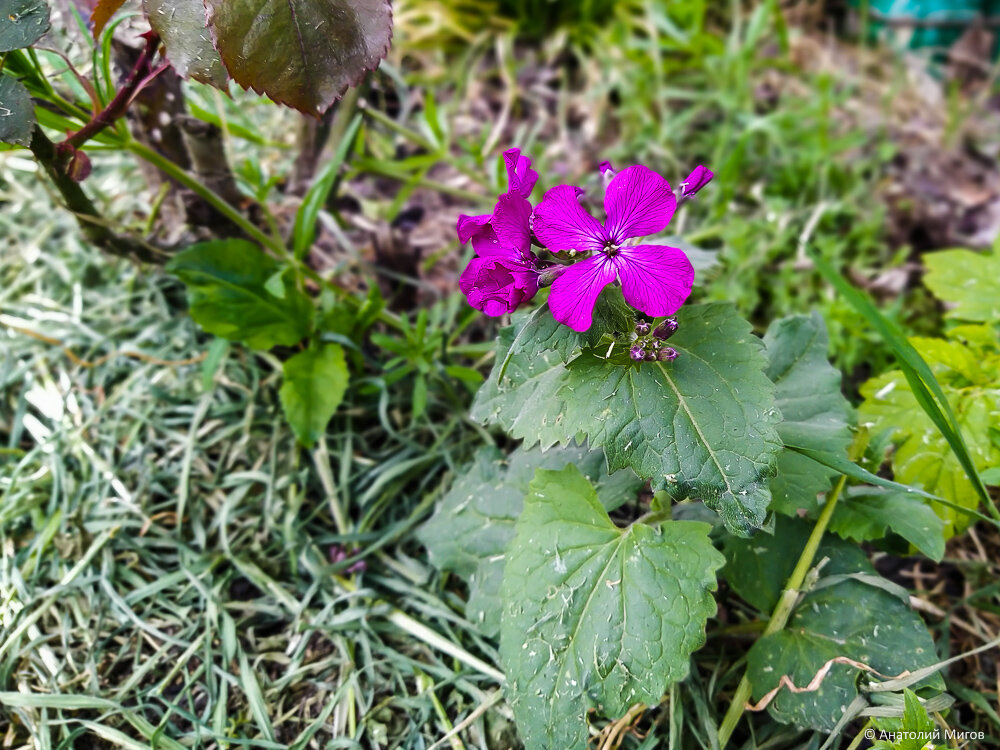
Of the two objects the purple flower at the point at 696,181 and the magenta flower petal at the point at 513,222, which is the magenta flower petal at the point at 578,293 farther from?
the purple flower at the point at 696,181

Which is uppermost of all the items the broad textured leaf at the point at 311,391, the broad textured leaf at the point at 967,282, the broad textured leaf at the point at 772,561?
the broad textured leaf at the point at 311,391

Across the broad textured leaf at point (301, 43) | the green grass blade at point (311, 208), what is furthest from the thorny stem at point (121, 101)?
the green grass blade at point (311, 208)

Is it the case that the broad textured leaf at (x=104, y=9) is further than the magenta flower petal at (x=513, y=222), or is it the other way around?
the broad textured leaf at (x=104, y=9)

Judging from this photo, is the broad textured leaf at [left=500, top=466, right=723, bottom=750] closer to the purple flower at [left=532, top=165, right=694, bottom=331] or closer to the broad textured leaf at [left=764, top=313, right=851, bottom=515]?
the broad textured leaf at [left=764, top=313, right=851, bottom=515]

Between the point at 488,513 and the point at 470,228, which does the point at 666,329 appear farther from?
the point at 488,513

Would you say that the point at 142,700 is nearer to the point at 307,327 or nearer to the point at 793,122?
the point at 307,327

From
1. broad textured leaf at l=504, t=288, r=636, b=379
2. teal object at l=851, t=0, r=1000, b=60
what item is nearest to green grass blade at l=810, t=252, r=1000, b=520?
broad textured leaf at l=504, t=288, r=636, b=379

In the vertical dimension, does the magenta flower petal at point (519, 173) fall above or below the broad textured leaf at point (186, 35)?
below
